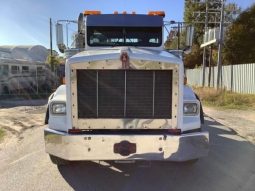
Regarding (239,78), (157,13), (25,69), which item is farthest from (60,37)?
(25,69)

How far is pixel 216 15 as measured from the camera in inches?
1684

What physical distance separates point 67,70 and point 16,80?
2500cm

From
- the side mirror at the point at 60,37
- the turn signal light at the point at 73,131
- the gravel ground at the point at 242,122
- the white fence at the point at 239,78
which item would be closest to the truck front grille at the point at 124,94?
the turn signal light at the point at 73,131

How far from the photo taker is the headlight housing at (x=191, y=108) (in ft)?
19.7

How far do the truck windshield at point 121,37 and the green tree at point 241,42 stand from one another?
95.3 ft

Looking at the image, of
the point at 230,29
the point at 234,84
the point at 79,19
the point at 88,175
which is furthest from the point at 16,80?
the point at 88,175

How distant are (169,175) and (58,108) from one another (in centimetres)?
209

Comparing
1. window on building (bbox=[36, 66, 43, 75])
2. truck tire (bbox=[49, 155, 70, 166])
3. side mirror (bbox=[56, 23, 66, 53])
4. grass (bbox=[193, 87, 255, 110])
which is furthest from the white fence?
truck tire (bbox=[49, 155, 70, 166])

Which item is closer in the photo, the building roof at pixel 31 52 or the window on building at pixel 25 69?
the window on building at pixel 25 69

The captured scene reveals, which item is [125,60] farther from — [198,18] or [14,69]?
[198,18]

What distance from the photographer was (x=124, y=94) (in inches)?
226

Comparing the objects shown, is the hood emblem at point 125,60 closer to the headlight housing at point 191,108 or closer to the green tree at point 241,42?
the headlight housing at point 191,108

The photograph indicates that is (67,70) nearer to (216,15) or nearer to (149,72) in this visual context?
(149,72)

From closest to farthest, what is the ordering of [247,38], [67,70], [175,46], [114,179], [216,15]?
1. [67,70]
2. [114,179]
3. [175,46]
4. [247,38]
5. [216,15]
